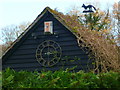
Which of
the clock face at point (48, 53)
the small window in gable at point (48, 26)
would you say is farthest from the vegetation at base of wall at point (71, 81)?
the small window in gable at point (48, 26)

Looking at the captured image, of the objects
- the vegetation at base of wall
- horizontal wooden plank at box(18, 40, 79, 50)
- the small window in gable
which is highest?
the small window in gable

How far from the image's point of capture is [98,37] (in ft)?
31.3

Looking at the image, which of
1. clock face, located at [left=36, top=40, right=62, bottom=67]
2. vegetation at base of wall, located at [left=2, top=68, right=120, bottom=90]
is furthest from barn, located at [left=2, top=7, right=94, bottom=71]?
vegetation at base of wall, located at [left=2, top=68, right=120, bottom=90]

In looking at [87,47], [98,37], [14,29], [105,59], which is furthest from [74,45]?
[14,29]

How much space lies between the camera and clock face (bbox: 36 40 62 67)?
11.1 metres

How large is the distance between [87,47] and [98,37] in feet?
3.20

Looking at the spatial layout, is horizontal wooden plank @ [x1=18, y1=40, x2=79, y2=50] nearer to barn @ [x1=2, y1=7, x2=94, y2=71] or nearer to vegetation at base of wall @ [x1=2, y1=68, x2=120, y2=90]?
barn @ [x1=2, y1=7, x2=94, y2=71]

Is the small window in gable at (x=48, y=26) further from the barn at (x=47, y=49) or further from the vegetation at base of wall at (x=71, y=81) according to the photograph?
the vegetation at base of wall at (x=71, y=81)

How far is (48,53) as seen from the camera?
11.2 m

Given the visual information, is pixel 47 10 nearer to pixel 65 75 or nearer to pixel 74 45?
pixel 74 45

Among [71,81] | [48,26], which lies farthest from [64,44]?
[71,81]

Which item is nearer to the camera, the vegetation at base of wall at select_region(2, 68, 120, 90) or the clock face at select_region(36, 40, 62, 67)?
the vegetation at base of wall at select_region(2, 68, 120, 90)

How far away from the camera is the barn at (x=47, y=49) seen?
35.6 feet

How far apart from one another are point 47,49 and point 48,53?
0.20 metres
